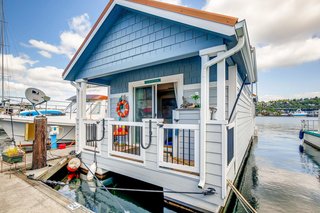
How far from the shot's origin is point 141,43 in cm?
354

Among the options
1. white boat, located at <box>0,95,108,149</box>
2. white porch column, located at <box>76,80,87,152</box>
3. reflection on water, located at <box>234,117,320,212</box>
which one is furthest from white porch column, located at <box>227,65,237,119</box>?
white boat, located at <box>0,95,108,149</box>

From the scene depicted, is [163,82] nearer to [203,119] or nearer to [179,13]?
[179,13]

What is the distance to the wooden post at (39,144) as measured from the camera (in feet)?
13.0

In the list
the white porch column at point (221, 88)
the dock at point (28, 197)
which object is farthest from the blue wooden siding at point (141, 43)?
the dock at point (28, 197)

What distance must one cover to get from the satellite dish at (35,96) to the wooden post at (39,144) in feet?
3.10

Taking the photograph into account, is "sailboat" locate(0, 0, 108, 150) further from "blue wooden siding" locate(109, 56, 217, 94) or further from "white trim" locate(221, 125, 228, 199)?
"white trim" locate(221, 125, 228, 199)

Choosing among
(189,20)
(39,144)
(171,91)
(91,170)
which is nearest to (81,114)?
(39,144)

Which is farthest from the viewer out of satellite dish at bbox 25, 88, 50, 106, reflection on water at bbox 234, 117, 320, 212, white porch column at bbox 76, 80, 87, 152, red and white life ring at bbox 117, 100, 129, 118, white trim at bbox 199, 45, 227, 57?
red and white life ring at bbox 117, 100, 129, 118

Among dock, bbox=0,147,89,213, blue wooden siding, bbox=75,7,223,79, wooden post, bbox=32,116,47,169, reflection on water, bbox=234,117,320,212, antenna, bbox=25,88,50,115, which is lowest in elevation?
reflection on water, bbox=234,117,320,212

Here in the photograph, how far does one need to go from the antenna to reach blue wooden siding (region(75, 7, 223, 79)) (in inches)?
53.2

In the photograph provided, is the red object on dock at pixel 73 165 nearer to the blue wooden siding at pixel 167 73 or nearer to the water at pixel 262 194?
the water at pixel 262 194

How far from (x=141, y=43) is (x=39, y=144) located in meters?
3.78

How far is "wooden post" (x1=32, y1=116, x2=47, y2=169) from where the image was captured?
3.98 meters

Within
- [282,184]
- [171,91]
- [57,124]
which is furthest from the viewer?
[57,124]
